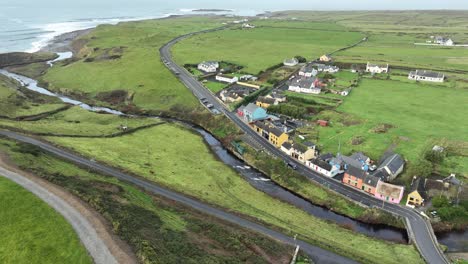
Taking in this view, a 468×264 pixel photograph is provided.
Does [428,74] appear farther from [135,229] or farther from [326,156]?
[135,229]

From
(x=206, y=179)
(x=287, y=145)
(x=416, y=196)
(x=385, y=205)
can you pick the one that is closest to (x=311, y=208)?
(x=385, y=205)

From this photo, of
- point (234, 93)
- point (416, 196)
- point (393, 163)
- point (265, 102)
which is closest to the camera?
point (416, 196)

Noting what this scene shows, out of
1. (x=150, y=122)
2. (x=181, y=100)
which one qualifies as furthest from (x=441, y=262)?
(x=181, y=100)

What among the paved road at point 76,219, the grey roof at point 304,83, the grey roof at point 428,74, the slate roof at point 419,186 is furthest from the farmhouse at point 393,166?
the grey roof at point 428,74

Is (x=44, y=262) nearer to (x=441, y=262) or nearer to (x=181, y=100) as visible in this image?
(x=441, y=262)

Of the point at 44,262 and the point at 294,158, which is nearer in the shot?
the point at 44,262
